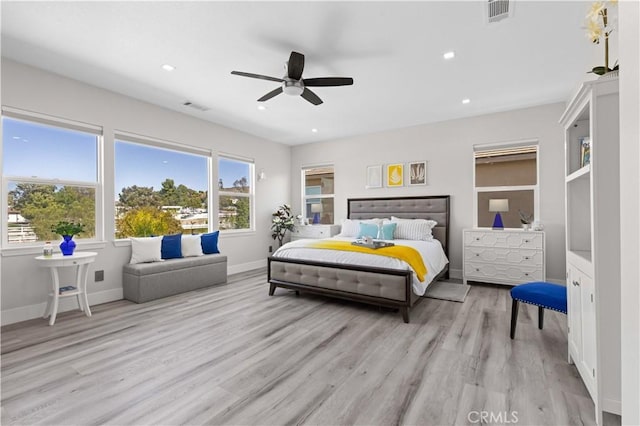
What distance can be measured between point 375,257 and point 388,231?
1.49 metres

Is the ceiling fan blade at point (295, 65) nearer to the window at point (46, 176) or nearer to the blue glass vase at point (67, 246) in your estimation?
the window at point (46, 176)

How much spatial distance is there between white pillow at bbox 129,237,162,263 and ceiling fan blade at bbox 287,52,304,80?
3.06 m

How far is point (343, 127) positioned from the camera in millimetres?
5812

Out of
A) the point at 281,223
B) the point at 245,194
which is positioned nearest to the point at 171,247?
the point at 245,194

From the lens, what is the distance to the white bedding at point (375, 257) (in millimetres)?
3445

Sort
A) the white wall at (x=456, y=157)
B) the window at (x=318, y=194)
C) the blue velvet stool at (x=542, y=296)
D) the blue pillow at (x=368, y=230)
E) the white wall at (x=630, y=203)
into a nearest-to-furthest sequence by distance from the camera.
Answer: the white wall at (x=630, y=203) < the blue velvet stool at (x=542, y=296) < the white wall at (x=456, y=157) < the blue pillow at (x=368, y=230) < the window at (x=318, y=194)

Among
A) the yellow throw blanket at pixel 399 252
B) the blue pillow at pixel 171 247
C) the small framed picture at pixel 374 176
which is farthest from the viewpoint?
the small framed picture at pixel 374 176

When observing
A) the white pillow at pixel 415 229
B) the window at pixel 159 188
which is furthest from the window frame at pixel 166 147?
the white pillow at pixel 415 229

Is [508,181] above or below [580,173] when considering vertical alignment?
above

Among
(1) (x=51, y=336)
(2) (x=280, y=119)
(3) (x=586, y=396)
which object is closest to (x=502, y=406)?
(3) (x=586, y=396)

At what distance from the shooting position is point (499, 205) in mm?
4715

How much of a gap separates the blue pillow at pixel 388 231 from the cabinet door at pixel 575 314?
278 cm

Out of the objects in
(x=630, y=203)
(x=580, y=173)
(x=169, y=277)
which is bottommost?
(x=169, y=277)

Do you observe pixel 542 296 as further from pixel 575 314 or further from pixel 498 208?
pixel 498 208
